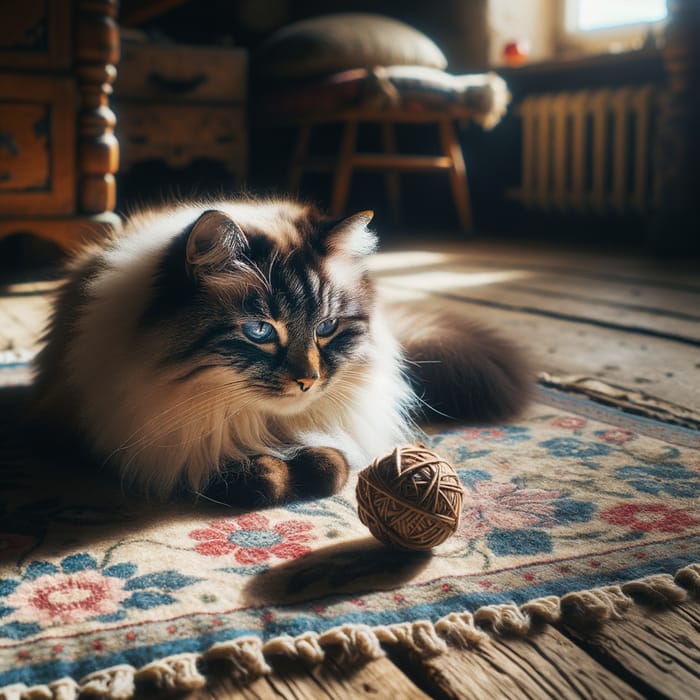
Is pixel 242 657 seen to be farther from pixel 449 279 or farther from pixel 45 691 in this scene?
pixel 449 279

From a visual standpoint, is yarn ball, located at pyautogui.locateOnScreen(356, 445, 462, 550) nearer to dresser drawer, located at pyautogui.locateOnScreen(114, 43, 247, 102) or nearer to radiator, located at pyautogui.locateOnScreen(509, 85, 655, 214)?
dresser drawer, located at pyautogui.locateOnScreen(114, 43, 247, 102)

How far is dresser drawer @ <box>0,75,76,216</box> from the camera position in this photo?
281 cm

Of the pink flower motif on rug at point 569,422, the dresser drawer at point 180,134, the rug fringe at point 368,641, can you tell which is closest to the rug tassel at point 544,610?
the rug fringe at point 368,641

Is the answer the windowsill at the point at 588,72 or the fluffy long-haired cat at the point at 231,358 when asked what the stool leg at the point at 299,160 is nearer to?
the windowsill at the point at 588,72

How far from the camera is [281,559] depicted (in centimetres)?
105

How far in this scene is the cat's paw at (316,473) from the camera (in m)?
1.29

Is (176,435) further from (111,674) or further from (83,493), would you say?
(111,674)

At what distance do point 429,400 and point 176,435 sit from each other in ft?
1.86

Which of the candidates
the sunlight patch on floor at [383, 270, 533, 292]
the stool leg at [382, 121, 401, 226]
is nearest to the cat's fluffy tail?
the sunlight patch on floor at [383, 270, 533, 292]

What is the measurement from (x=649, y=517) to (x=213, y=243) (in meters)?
0.71

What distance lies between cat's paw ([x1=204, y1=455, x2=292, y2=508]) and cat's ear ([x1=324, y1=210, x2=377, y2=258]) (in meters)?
0.35

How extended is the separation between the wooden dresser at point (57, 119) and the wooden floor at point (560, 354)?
331mm

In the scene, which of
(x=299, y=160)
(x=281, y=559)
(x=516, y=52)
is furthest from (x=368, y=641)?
(x=516, y=52)

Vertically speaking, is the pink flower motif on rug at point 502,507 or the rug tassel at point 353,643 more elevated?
the pink flower motif on rug at point 502,507
